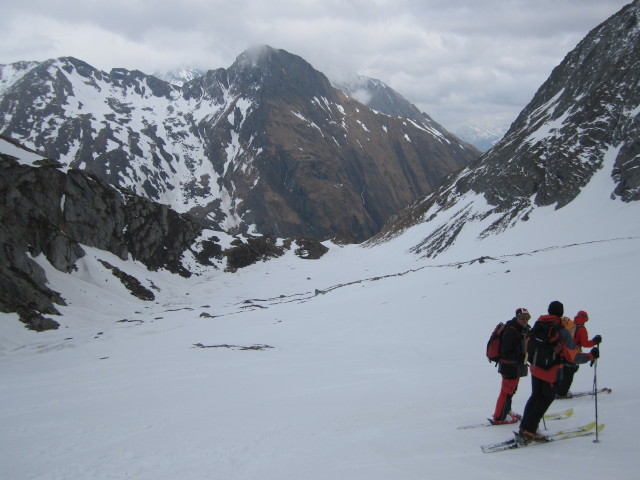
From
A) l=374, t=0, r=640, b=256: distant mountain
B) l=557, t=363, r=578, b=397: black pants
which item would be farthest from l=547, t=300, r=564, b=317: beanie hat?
l=374, t=0, r=640, b=256: distant mountain

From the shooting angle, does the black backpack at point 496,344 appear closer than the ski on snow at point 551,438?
No

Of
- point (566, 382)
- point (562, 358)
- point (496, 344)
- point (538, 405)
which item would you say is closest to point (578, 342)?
point (566, 382)

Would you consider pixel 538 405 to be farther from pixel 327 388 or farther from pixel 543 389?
pixel 327 388

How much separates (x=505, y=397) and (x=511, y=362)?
2.30 ft

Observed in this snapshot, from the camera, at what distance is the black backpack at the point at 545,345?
23.0 feet

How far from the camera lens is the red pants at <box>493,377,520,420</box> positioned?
26.7ft

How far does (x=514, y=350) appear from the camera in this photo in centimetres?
818

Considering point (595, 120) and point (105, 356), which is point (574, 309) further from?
point (595, 120)

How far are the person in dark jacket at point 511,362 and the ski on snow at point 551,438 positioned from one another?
3.40 feet

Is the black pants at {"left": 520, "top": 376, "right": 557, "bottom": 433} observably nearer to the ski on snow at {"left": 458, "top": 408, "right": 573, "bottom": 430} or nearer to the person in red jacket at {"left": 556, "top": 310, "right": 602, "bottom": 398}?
the ski on snow at {"left": 458, "top": 408, "right": 573, "bottom": 430}

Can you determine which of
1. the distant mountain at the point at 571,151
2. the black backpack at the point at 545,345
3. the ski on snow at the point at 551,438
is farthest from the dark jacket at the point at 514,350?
the distant mountain at the point at 571,151

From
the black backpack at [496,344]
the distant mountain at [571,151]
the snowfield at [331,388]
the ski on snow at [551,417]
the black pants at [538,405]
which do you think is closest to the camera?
the black pants at [538,405]

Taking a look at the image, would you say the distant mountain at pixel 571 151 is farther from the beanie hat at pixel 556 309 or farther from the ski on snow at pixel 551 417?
the beanie hat at pixel 556 309

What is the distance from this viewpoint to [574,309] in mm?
16812
